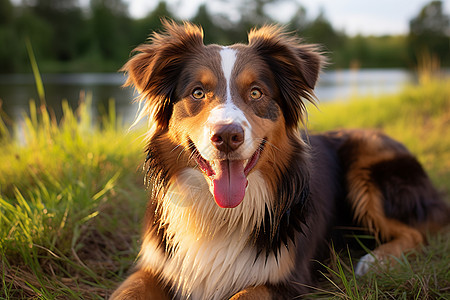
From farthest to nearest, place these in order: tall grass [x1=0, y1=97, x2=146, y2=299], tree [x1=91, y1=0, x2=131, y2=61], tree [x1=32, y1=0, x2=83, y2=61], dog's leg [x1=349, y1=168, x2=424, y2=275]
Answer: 1. tree [x1=32, y1=0, x2=83, y2=61]
2. tree [x1=91, y1=0, x2=131, y2=61]
3. dog's leg [x1=349, y1=168, x2=424, y2=275]
4. tall grass [x1=0, y1=97, x2=146, y2=299]

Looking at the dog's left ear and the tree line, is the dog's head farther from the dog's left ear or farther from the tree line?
the tree line

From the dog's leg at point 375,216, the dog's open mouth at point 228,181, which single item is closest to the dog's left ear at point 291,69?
the dog's open mouth at point 228,181

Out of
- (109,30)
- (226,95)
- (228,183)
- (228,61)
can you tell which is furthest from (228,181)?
(109,30)

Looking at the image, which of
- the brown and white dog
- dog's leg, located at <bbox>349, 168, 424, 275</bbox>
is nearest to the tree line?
dog's leg, located at <bbox>349, 168, 424, 275</bbox>

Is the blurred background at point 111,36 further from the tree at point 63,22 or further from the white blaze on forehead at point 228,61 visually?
the white blaze on forehead at point 228,61

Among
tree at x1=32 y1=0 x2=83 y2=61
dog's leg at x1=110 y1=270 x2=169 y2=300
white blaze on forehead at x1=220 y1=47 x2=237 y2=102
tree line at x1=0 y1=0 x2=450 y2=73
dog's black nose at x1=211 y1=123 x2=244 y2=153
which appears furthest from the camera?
tree at x1=32 y1=0 x2=83 y2=61

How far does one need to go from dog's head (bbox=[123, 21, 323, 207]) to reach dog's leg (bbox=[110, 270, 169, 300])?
2.55 ft

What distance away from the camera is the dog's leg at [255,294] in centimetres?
240

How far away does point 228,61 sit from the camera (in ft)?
8.84

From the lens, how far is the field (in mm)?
2752

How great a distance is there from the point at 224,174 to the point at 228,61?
798 mm

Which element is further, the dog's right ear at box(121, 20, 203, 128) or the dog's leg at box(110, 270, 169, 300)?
the dog's right ear at box(121, 20, 203, 128)

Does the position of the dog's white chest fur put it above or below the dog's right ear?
below

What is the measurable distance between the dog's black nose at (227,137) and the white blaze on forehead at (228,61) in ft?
1.21
